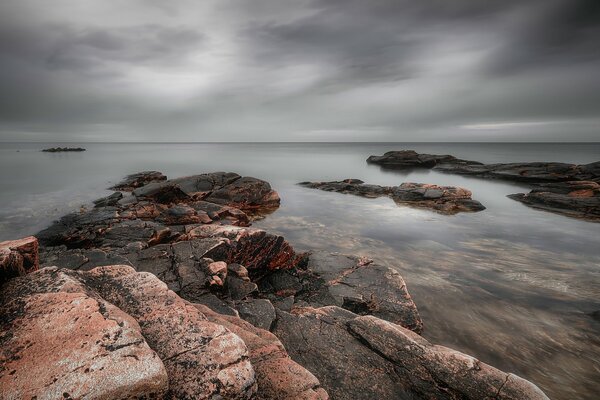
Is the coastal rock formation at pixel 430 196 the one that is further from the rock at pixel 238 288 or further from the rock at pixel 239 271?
the rock at pixel 238 288

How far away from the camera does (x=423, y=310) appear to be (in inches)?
383

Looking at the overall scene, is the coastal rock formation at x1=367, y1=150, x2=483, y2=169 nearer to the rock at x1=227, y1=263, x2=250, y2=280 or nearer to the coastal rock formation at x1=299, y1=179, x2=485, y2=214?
the coastal rock formation at x1=299, y1=179, x2=485, y2=214

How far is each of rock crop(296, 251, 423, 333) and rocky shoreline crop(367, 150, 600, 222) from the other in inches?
942

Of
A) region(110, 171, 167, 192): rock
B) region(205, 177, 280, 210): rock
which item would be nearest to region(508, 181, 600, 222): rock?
region(205, 177, 280, 210): rock

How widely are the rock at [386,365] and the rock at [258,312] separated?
0.82 feet

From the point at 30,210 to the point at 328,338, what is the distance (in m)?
28.4

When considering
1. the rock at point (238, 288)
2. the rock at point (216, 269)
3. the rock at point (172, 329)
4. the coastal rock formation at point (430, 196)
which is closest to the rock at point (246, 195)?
the coastal rock formation at point (430, 196)

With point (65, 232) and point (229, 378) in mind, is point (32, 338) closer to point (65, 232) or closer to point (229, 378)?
point (229, 378)

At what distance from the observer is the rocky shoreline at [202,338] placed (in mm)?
2736

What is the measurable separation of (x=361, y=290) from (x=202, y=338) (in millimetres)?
6792

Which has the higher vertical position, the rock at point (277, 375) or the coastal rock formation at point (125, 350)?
the coastal rock formation at point (125, 350)

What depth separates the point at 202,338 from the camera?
3.42 meters

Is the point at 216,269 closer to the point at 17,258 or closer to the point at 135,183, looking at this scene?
the point at 17,258

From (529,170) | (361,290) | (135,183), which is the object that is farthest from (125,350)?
(529,170)
